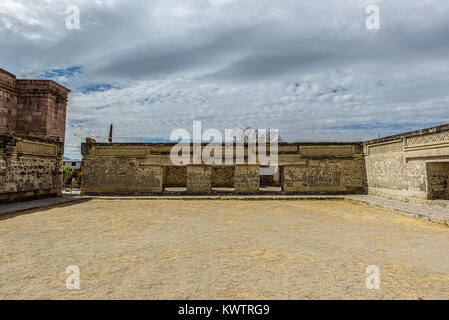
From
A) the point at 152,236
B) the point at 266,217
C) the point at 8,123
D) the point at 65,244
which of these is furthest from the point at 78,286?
the point at 8,123

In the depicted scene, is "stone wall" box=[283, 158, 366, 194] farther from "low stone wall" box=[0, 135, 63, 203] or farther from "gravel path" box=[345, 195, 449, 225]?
"low stone wall" box=[0, 135, 63, 203]

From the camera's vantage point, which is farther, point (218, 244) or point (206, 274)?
point (218, 244)

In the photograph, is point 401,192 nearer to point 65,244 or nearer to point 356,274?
point 356,274

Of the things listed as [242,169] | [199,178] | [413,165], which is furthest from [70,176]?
[413,165]

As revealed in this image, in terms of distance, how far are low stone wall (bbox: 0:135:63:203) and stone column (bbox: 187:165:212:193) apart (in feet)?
18.6

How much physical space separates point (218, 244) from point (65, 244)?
2.33 m

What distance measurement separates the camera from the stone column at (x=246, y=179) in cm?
1245

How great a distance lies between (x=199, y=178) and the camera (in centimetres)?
1247

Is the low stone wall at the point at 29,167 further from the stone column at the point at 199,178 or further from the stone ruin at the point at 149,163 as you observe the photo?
the stone column at the point at 199,178

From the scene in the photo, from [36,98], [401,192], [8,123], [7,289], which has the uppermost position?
[36,98]

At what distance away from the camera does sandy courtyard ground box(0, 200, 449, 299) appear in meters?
2.45

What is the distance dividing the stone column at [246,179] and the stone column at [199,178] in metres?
1.33

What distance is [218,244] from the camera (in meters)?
4.07

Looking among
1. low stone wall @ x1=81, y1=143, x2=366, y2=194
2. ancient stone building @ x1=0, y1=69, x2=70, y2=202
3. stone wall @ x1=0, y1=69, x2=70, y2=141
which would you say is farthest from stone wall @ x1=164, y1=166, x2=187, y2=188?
stone wall @ x1=0, y1=69, x2=70, y2=141
